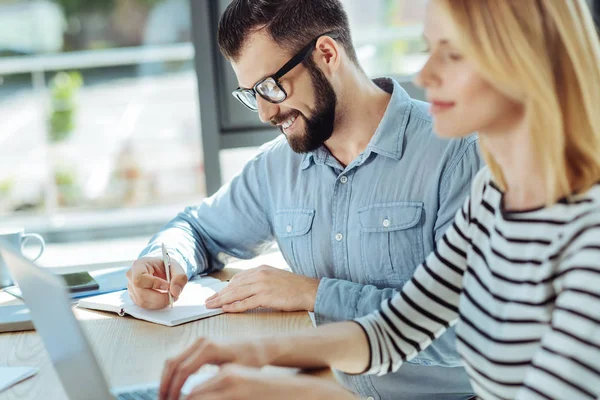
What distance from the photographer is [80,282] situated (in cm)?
162

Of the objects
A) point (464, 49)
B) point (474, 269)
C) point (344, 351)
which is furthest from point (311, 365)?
point (464, 49)

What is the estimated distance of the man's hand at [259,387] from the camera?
3.05 ft

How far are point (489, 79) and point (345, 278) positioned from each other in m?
0.78

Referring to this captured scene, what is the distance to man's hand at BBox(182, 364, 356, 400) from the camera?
0.93m

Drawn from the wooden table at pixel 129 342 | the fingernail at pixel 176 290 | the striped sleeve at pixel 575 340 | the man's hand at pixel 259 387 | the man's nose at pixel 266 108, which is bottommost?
the wooden table at pixel 129 342

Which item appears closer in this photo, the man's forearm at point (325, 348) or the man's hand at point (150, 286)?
the man's forearm at point (325, 348)

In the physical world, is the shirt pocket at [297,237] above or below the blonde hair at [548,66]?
below

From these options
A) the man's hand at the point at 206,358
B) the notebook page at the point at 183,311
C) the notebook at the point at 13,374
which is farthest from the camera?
the notebook page at the point at 183,311

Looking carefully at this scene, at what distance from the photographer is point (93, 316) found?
1.45m

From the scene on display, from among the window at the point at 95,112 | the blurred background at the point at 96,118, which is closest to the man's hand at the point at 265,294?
the blurred background at the point at 96,118

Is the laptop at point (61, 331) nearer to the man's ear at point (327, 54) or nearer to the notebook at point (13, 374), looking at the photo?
A: the notebook at point (13, 374)

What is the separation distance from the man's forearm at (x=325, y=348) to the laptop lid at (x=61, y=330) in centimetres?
26

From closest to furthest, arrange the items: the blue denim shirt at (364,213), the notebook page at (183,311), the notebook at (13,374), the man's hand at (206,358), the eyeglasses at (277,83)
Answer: the man's hand at (206,358) → the notebook at (13,374) → the notebook page at (183,311) → the blue denim shirt at (364,213) → the eyeglasses at (277,83)

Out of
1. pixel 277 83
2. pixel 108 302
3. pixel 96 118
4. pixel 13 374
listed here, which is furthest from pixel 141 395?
pixel 96 118
